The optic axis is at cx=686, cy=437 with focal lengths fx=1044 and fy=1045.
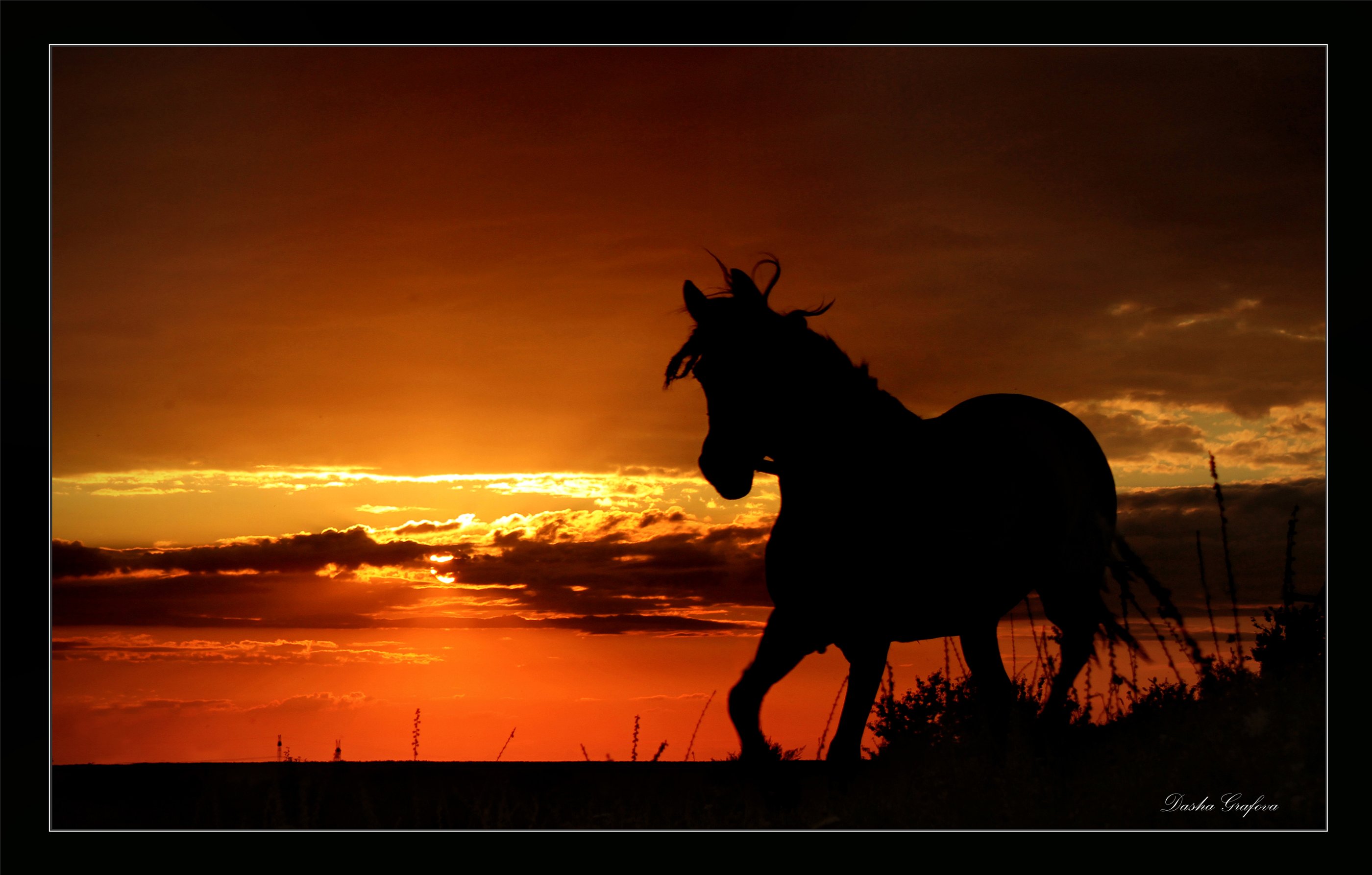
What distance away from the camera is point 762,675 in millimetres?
5871

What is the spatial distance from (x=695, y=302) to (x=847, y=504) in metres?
1.47

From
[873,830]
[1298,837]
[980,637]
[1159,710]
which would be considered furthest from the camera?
[1159,710]

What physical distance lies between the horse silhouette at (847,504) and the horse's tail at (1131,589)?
0.96 metres

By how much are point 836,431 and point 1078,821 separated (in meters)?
2.77

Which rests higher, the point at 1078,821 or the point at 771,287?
the point at 771,287

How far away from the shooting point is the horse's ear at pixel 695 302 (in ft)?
18.9

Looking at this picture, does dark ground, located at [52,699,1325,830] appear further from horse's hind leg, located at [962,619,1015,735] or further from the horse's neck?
the horse's neck

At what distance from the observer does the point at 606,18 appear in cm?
698

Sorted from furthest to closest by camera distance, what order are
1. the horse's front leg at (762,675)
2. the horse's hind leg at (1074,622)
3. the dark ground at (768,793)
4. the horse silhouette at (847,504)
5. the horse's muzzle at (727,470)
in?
the horse's hind leg at (1074,622) → the dark ground at (768,793) → the horse's front leg at (762,675) → the horse silhouette at (847,504) → the horse's muzzle at (727,470)

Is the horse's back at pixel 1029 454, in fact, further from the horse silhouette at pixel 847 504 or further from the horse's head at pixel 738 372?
the horse's head at pixel 738 372

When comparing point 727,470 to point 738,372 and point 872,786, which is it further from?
point 872,786

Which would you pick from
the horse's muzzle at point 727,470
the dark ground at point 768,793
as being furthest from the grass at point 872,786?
the horse's muzzle at point 727,470
